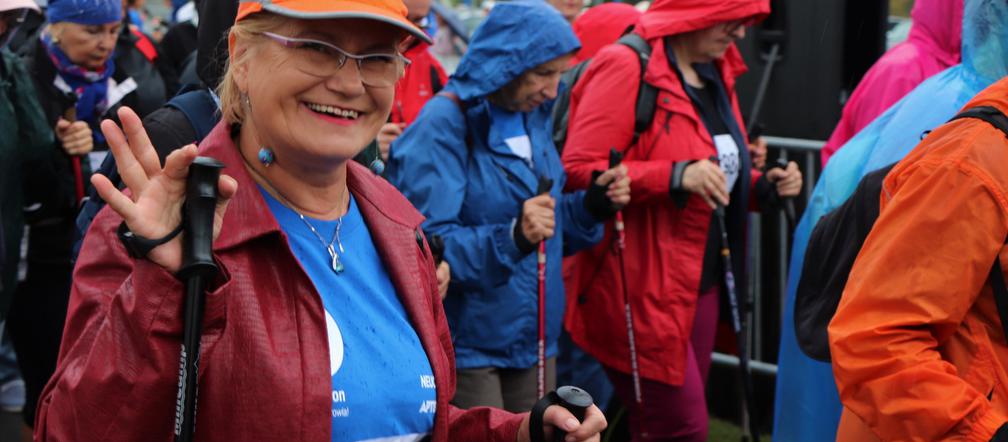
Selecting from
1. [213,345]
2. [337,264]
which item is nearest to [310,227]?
[337,264]

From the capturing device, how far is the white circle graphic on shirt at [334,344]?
87.4 inches

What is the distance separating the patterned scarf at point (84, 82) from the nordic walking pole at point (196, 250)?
423cm

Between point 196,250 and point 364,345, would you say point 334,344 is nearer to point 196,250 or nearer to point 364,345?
point 364,345

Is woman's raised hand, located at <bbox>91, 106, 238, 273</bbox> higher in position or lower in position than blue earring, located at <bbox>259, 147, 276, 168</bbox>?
higher

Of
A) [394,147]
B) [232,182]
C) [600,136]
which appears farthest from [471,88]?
[232,182]

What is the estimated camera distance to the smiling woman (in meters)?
1.87

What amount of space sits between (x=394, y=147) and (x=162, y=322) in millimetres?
2758

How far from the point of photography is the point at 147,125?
9.66ft

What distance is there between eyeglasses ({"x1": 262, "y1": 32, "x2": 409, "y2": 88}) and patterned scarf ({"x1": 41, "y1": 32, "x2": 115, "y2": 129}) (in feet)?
12.6

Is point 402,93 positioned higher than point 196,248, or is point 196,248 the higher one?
point 196,248

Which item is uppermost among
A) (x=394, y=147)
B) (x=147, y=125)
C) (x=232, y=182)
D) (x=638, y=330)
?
(x=232, y=182)

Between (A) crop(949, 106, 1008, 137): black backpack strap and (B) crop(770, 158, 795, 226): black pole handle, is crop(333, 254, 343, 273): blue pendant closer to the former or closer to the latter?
(A) crop(949, 106, 1008, 137): black backpack strap

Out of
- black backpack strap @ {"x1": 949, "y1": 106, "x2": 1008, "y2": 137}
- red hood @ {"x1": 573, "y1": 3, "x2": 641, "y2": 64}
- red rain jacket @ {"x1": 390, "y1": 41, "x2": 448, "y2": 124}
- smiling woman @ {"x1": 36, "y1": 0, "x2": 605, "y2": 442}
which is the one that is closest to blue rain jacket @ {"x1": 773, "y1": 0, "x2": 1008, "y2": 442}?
black backpack strap @ {"x1": 949, "y1": 106, "x2": 1008, "y2": 137}

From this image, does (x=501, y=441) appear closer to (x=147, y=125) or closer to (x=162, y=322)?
(x=162, y=322)
